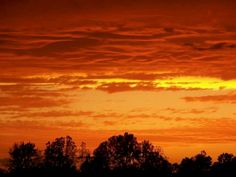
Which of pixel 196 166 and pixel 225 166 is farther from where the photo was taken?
pixel 196 166

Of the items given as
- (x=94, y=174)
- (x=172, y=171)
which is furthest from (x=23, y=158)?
(x=172, y=171)

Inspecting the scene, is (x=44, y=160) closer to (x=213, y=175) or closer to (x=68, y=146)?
(x=68, y=146)

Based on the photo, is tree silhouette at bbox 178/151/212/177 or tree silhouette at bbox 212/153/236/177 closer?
tree silhouette at bbox 212/153/236/177

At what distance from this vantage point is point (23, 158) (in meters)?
113

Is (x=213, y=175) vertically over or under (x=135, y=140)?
under

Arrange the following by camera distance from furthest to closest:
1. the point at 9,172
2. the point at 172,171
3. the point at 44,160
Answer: the point at 172,171, the point at 44,160, the point at 9,172

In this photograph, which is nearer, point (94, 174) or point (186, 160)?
point (94, 174)

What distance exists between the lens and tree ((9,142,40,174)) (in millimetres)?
109875

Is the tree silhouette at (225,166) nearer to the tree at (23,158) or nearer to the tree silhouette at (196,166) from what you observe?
the tree silhouette at (196,166)

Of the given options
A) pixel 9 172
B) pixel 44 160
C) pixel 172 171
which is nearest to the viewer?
pixel 9 172

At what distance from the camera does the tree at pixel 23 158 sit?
109875 mm

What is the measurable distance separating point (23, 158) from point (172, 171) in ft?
93.6

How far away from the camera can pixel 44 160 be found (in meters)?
115

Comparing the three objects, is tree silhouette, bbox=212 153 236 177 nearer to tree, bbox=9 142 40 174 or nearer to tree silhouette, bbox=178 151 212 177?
tree silhouette, bbox=178 151 212 177
